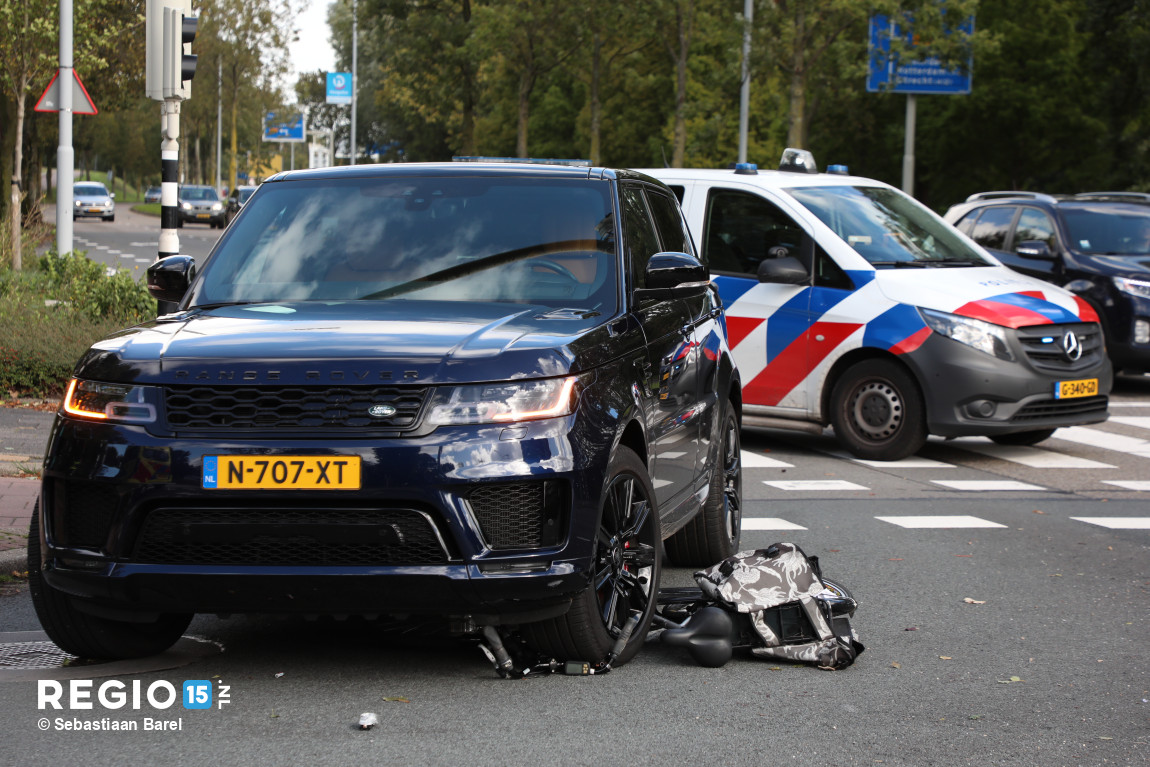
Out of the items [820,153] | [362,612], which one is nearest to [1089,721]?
[362,612]

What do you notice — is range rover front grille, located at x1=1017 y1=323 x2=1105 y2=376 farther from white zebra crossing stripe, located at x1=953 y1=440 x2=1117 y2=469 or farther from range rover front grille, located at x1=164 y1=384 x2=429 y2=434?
range rover front grille, located at x1=164 y1=384 x2=429 y2=434

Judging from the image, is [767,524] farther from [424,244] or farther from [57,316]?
[57,316]

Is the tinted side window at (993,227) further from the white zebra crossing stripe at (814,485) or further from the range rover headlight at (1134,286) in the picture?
the white zebra crossing stripe at (814,485)

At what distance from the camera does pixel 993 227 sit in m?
16.3

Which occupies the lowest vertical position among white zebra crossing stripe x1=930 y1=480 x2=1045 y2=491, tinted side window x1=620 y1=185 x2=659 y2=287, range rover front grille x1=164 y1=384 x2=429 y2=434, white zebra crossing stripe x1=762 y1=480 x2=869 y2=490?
white zebra crossing stripe x1=762 y1=480 x2=869 y2=490

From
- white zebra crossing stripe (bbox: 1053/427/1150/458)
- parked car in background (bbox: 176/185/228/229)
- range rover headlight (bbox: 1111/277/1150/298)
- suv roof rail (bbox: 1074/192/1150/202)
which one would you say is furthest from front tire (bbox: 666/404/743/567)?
parked car in background (bbox: 176/185/228/229)

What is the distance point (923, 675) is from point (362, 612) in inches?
76.4

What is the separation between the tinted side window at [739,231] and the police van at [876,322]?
0.4 inches

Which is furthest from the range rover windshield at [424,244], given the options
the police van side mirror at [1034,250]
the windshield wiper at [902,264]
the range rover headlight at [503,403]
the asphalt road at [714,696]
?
the police van side mirror at [1034,250]

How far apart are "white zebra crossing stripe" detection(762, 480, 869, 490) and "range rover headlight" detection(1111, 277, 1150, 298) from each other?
20.6 ft

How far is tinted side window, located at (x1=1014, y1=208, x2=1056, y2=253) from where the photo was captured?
621 inches

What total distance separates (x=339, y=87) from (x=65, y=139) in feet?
187

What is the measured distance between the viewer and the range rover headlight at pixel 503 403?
450 centimetres

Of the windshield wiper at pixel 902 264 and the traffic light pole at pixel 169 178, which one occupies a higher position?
the traffic light pole at pixel 169 178
